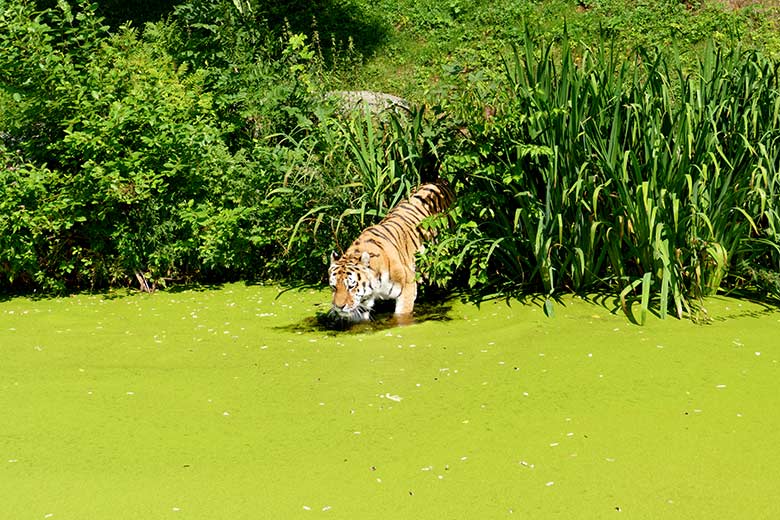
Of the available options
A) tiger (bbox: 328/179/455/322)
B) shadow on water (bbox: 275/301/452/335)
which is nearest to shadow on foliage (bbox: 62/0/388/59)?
tiger (bbox: 328/179/455/322)

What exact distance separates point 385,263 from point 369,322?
16.7 inches

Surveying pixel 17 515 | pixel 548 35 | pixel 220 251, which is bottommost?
pixel 17 515

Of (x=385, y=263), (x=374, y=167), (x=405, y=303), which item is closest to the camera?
(x=385, y=263)

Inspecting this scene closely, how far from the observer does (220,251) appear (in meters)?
7.35

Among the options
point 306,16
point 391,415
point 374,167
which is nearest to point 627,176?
point 374,167

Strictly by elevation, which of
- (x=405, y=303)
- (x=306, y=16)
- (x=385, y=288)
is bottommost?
(x=405, y=303)

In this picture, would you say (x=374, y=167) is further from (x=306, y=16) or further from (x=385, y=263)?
(x=306, y=16)

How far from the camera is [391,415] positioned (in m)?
4.88

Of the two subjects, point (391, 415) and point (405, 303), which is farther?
point (405, 303)

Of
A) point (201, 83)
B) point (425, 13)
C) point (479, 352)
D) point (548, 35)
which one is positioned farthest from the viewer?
point (425, 13)

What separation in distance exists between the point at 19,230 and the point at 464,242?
332cm

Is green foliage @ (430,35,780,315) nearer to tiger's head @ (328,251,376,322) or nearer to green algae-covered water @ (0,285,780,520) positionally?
green algae-covered water @ (0,285,780,520)

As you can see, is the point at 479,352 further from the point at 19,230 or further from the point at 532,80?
the point at 19,230

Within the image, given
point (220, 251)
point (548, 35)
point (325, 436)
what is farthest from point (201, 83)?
point (548, 35)
